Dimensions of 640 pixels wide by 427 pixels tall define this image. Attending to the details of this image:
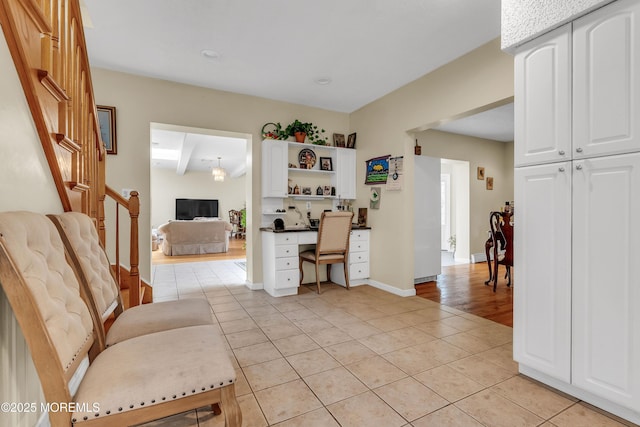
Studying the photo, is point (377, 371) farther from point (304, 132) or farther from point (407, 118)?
point (304, 132)

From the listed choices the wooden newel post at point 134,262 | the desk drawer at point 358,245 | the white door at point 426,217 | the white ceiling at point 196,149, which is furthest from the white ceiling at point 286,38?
the desk drawer at point 358,245

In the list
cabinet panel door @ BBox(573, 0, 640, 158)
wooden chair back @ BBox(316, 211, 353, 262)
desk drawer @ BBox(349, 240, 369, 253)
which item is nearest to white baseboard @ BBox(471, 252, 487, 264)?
desk drawer @ BBox(349, 240, 369, 253)

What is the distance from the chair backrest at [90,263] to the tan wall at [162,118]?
197 cm

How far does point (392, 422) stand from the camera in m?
1.49

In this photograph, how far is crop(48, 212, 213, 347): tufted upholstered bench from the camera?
135cm

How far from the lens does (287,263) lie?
12.4 feet

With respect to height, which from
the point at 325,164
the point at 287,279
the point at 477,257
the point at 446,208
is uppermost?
the point at 325,164

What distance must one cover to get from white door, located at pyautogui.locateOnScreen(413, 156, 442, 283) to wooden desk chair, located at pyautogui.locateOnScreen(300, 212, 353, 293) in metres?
1.09

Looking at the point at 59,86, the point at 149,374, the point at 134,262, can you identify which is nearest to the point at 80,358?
the point at 149,374

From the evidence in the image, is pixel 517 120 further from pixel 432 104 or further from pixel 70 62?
→ pixel 70 62

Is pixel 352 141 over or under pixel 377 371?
over

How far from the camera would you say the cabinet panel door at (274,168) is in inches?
159

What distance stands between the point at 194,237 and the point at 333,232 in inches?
188

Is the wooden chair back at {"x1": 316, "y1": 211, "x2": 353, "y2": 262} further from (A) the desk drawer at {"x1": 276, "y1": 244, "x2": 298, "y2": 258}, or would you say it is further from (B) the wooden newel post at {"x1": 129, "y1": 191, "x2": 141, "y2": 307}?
(B) the wooden newel post at {"x1": 129, "y1": 191, "x2": 141, "y2": 307}
